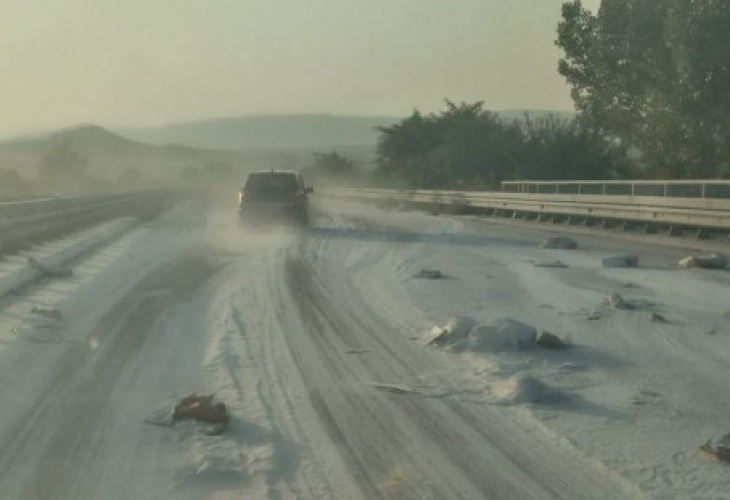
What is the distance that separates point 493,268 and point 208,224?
20.2m

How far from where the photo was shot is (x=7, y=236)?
878 inches

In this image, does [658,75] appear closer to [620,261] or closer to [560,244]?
[560,244]

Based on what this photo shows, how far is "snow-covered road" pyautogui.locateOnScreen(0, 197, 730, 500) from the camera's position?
7047 millimetres

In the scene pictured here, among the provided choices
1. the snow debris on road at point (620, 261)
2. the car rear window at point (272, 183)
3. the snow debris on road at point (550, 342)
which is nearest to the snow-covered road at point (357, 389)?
the snow debris on road at point (550, 342)

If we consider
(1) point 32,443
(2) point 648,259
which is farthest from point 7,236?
(1) point 32,443

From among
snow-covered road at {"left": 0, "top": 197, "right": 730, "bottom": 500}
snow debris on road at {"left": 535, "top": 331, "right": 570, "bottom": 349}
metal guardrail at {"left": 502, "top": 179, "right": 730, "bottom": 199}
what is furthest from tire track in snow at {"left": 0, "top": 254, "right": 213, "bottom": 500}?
metal guardrail at {"left": 502, "top": 179, "right": 730, "bottom": 199}

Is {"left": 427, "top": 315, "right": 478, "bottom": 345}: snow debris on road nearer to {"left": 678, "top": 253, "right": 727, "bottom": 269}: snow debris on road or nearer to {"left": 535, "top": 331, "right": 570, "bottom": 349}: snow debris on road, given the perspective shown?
{"left": 535, "top": 331, "right": 570, "bottom": 349}: snow debris on road

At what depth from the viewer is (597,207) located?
108ft

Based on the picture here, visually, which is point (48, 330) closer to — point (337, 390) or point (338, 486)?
point (337, 390)

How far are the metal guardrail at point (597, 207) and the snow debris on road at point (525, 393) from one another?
15579 mm

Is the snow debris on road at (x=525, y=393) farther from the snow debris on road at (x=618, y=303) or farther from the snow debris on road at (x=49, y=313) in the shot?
the snow debris on road at (x=49, y=313)

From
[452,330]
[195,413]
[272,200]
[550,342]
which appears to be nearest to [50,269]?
[452,330]

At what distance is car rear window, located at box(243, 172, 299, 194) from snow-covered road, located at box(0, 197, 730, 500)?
45.6ft

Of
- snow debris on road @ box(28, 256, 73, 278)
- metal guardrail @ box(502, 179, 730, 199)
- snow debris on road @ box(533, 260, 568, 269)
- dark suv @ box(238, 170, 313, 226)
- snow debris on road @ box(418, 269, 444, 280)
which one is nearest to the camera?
snow debris on road @ box(418, 269, 444, 280)
